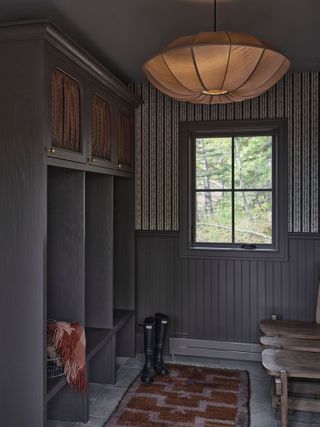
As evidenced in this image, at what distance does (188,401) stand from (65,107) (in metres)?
2.11

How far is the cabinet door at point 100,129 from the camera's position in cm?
283

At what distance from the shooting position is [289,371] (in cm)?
249

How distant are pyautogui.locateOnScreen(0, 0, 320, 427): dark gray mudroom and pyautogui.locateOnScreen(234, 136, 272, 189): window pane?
0.01 metres

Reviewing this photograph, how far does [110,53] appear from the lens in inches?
123

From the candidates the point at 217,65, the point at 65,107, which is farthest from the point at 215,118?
the point at 217,65

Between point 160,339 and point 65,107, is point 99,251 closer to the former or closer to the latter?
point 160,339


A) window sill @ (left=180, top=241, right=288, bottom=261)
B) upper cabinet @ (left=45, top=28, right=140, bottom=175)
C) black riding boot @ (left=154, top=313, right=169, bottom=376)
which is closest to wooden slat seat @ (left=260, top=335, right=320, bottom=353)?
window sill @ (left=180, top=241, right=288, bottom=261)

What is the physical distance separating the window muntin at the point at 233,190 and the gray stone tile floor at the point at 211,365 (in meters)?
1.02

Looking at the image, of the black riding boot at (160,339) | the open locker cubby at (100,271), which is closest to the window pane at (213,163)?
the open locker cubby at (100,271)

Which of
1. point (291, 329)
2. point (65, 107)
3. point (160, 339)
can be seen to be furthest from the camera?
point (160, 339)

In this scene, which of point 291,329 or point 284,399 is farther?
point 291,329

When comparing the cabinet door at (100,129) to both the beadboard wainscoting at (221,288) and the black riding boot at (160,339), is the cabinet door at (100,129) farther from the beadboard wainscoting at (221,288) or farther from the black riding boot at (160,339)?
the black riding boot at (160,339)

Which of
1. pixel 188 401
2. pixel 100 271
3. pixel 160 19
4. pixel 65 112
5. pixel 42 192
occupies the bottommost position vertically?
pixel 188 401

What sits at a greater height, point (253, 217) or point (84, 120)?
point (84, 120)
